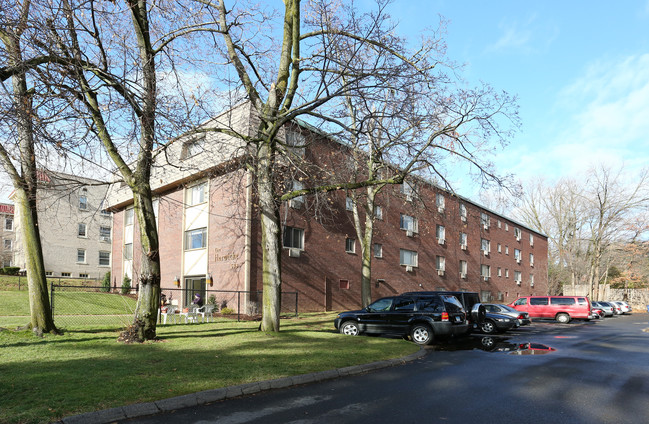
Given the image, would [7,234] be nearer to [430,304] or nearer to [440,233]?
[440,233]

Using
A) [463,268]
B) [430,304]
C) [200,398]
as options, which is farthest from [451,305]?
[463,268]

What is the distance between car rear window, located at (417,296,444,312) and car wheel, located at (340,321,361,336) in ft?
7.39

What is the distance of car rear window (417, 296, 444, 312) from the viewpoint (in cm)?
1420

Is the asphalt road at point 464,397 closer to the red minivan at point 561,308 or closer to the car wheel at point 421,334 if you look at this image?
the car wheel at point 421,334

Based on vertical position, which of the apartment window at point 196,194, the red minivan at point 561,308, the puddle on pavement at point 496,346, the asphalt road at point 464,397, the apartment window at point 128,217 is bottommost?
the red minivan at point 561,308

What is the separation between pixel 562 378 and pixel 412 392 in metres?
3.34

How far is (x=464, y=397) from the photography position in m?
7.06

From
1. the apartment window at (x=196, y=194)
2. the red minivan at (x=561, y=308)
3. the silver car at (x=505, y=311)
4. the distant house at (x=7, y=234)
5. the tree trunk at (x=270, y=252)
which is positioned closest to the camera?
the tree trunk at (x=270, y=252)

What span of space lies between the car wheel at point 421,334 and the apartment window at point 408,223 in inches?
804

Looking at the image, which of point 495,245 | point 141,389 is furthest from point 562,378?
point 495,245

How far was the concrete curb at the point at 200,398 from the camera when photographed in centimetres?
564

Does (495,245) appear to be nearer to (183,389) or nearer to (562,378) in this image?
(562,378)

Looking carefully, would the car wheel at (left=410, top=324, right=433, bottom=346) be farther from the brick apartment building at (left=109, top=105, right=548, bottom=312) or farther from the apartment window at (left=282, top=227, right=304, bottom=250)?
the apartment window at (left=282, top=227, right=304, bottom=250)

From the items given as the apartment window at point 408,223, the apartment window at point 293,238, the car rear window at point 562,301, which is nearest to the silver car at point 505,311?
the car rear window at point 562,301
